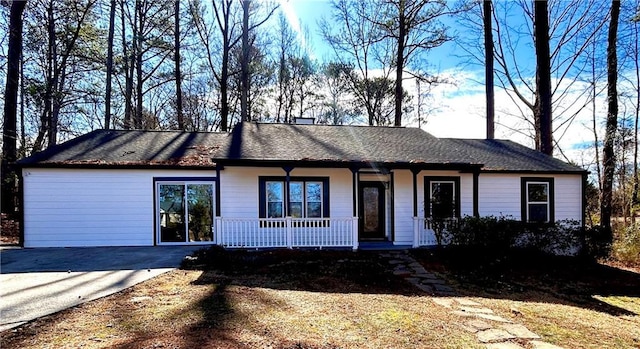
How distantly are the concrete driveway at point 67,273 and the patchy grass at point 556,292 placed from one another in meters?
6.11

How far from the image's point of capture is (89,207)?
32.8 feet

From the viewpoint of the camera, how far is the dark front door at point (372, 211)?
11094 millimetres

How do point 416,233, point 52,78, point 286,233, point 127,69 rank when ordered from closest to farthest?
point 286,233, point 416,233, point 52,78, point 127,69

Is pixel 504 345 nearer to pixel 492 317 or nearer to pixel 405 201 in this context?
pixel 492 317

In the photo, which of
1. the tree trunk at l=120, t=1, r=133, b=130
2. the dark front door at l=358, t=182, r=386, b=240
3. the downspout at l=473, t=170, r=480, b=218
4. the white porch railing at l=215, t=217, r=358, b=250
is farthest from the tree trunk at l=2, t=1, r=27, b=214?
the downspout at l=473, t=170, r=480, b=218

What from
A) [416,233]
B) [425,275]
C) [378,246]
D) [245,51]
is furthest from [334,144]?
[245,51]

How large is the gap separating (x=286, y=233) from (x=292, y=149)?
2.45 metres

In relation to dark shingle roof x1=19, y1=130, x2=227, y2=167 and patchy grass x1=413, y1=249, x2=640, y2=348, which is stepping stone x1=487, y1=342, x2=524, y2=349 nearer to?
patchy grass x1=413, y1=249, x2=640, y2=348

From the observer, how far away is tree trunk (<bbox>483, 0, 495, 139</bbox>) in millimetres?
17138

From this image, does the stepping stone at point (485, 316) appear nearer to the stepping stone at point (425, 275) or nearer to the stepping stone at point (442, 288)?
the stepping stone at point (442, 288)

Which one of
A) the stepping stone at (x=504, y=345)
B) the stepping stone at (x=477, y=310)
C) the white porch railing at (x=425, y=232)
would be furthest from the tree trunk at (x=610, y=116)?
the stepping stone at (x=504, y=345)

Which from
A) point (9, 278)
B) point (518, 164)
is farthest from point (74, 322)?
point (518, 164)

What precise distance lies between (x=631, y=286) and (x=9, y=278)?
41.2 ft

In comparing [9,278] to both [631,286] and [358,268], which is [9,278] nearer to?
[358,268]
